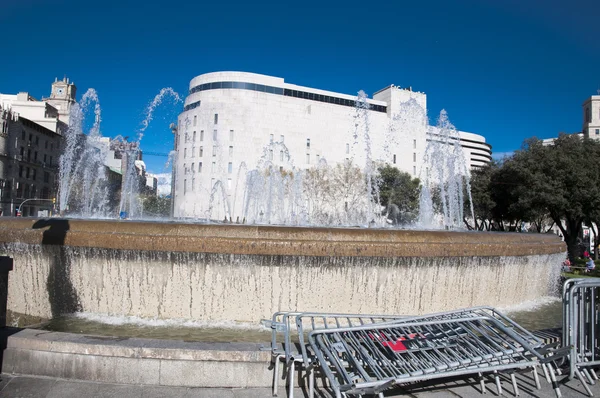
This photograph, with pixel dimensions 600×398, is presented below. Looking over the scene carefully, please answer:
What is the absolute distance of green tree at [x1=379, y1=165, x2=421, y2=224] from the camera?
55469 millimetres

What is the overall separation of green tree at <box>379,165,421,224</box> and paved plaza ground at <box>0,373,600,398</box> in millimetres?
52062

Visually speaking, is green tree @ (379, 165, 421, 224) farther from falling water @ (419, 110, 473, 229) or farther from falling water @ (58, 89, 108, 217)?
falling water @ (58, 89, 108, 217)

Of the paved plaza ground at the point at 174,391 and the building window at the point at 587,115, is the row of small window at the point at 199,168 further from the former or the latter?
the building window at the point at 587,115

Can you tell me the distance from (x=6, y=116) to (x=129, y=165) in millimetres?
38823

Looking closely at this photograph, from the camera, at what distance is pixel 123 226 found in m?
7.07

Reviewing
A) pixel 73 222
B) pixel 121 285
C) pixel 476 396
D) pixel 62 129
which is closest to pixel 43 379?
pixel 121 285

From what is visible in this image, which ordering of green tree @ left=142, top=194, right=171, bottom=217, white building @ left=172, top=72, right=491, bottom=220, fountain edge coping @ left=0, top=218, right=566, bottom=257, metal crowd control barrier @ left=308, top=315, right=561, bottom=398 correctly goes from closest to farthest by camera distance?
1. metal crowd control barrier @ left=308, top=315, right=561, bottom=398
2. fountain edge coping @ left=0, top=218, right=566, bottom=257
3. white building @ left=172, top=72, right=491, bottom=220
4. green tree @ left=142, top=194, right=171, bottom=217

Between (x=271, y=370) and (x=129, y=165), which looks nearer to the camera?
(x=271, y=370)

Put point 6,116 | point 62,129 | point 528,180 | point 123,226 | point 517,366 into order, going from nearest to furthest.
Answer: point 517,366 < point 123,226 < point 528,180 < point 6,116 < point 62,129

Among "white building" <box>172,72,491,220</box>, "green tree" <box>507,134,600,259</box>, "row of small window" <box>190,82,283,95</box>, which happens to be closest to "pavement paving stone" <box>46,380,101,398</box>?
"green tree" <box>507,134,600,259</box>

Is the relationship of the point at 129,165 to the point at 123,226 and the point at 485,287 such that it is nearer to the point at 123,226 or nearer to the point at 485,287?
the point at 123,226

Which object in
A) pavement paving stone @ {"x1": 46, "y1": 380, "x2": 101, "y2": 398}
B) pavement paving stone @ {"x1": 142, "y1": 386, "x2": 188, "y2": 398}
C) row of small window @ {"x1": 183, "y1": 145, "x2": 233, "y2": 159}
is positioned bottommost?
pavement paving stone @ {"x1": 142, "y1": 386, "x2": 188, "y2": 398}

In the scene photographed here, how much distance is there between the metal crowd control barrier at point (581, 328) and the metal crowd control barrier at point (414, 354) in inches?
18.2

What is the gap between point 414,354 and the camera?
4152 millimetres
